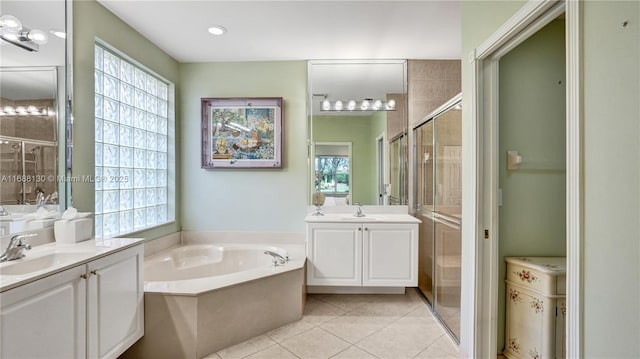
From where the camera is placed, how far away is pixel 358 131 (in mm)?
3174

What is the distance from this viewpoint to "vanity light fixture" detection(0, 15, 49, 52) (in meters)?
1.48

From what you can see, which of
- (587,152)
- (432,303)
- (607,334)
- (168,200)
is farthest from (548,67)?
Answer: (168,200)

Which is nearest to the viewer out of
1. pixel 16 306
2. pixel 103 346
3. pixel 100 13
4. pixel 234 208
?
pixel 16 306

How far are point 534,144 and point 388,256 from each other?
4.92 feet

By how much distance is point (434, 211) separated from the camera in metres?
2.57

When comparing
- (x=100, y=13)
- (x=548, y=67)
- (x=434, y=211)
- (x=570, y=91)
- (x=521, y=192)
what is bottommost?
(x=434, y=211)

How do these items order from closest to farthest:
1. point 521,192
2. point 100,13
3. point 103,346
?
point 103,346, point 521,192, point 100,13

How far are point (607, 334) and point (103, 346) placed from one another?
216 cm

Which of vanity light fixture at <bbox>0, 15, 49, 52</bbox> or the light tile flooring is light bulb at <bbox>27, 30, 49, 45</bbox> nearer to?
vanity light fixture at <bbox>0, 15, 49, 52</bbox>

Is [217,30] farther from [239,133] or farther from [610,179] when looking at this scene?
[610,179]

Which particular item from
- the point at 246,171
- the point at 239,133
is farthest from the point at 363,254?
the point at 239,133

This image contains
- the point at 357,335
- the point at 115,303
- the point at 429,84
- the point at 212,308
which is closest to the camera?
the point at 115,303

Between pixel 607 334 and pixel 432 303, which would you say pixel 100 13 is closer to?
pixel 607 334

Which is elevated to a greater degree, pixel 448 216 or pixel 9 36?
pixel 9 36
